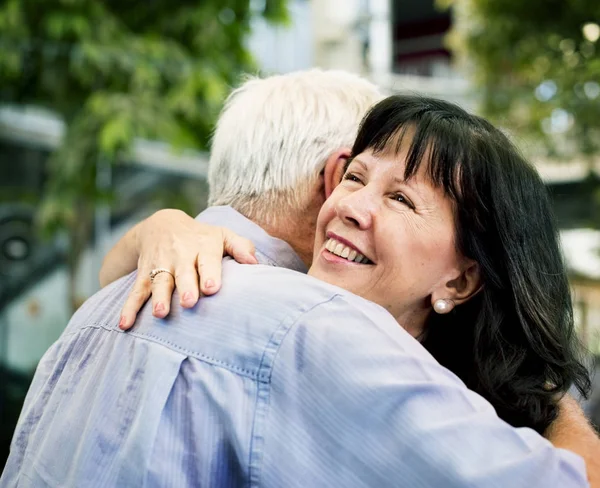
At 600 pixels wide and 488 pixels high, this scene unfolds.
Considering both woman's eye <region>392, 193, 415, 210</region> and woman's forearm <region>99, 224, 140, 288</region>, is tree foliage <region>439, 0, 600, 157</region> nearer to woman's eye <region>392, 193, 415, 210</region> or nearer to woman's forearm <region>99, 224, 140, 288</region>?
A: woman's eye <region>392, 193, 415, 210</region>

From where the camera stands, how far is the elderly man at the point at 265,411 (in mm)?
971

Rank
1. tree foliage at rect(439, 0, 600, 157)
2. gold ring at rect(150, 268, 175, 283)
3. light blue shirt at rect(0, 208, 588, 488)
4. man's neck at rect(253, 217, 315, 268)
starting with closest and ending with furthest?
light blue shirt at rect(0, 208, 588, 488) → gold ring at rect(150, 268, 175, 283) → man's neck at rect(253, 217, 315, 268) → tree foliage at rect(439, 0, 600, 157)

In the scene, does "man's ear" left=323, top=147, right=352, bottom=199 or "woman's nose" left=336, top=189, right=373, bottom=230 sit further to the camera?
"man's ear" left=323, top=147, right=352, bottom=199

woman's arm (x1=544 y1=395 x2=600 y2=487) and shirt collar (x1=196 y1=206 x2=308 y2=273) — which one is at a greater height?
shirt collar (x1=196 y1=206 x2=308 y2=273)

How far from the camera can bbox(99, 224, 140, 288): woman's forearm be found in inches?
64.1

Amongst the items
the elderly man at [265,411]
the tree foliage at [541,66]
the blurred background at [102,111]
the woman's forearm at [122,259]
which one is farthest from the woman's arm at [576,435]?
the blurred background at [102,111]

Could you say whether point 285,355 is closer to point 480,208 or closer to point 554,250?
point 480,208

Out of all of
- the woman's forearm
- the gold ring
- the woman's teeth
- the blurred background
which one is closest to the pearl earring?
the woman's teeth

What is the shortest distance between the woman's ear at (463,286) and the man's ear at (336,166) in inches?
12.5

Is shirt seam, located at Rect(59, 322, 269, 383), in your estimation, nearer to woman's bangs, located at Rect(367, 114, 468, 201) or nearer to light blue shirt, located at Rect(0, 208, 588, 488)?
light blue shirt, located at Rect(0, 208, 588, 488)

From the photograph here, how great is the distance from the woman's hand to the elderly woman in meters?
0.01

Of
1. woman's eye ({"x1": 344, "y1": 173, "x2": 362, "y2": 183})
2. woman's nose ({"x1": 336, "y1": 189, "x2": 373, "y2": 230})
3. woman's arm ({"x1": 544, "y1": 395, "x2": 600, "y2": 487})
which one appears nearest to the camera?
woman's arm ({"x1": 544, "y1": 395, "x2": 600, "y2": 487})

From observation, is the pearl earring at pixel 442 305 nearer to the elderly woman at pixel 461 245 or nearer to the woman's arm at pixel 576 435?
the elderly woman at pixel 461 245

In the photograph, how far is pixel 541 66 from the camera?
10.1 feet
